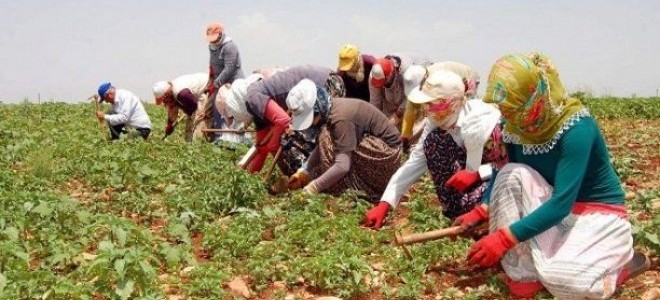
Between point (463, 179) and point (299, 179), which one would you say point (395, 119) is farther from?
point (463, 179)

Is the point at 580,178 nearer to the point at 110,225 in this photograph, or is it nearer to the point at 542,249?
the point at 542,249

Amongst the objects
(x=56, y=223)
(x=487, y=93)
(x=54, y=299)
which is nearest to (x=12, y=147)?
(x=56, y=223)

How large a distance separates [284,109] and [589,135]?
145 inches

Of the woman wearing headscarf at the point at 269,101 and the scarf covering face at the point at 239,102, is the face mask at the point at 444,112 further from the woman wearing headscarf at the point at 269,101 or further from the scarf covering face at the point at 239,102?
the scarf covering face at the point at 239,102

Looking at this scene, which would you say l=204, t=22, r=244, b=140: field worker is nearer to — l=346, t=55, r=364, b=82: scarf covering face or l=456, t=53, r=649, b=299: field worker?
l=346, t=55, r=364, b=82: scarf covering face

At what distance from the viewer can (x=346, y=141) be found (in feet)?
17.7

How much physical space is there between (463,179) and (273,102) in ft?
8.18

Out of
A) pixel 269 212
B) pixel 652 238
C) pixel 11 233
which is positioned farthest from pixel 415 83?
pixel 11 233

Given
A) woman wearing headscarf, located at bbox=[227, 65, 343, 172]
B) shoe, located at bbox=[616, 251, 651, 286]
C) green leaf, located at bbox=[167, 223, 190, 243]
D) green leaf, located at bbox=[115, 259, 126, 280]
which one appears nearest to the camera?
green leaf, located at bbox=[115, 259, 126, 280]

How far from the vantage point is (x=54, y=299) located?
327 centimetres

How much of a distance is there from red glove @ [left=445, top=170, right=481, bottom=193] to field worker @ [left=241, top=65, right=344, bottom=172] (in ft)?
7.41

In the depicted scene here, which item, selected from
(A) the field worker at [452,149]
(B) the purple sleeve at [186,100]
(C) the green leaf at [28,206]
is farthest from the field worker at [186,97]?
(A) the field worker at [452,149]

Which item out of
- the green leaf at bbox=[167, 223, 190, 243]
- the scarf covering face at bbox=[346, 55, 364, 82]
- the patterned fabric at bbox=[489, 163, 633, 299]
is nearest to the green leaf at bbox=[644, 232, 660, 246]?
the patterned fabric at bbox=[489, 163, 633, 299]

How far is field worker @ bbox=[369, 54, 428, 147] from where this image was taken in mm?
7035
